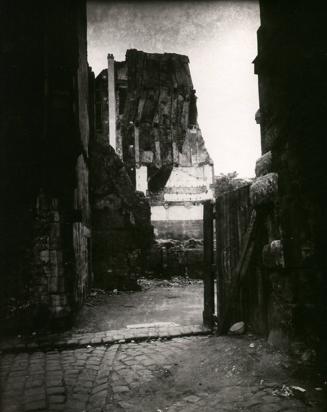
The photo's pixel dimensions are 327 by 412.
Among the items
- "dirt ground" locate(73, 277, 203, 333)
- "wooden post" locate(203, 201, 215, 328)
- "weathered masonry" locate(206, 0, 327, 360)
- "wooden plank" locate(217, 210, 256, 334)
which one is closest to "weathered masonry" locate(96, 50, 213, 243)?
"dirt ground" locate(73, 277, 203, 333)

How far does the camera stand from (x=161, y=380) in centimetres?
416

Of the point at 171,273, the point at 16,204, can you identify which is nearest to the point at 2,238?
the point at 16,204

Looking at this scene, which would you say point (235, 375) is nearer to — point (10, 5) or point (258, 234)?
point (258, 234)

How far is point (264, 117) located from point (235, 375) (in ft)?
9.88

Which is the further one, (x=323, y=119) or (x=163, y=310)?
(x=163, y=310)

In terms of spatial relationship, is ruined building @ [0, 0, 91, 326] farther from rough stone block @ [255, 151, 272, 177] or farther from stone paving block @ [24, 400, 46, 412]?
rough stone block @ [255, 151, 272, 177]

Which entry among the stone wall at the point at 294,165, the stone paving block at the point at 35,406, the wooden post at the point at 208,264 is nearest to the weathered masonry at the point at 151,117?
the wooden post at the point at 208,264

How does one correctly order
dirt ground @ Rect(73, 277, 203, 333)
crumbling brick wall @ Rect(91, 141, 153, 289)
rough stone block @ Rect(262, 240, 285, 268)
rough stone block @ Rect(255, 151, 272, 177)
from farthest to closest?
1. crumbling brick wall @ Rect(91, 141, 153, 289)
2. dirt ground @ Rect(73, 277, 203, 333)
3. rough stone block @ Rect(255, 151, 272, 177)
4. rough stone block @ Rect(262, 240, 285, 268)

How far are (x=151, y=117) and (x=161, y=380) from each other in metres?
30.9

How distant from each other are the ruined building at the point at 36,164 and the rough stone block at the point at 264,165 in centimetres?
400

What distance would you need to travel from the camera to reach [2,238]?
6.80 metres

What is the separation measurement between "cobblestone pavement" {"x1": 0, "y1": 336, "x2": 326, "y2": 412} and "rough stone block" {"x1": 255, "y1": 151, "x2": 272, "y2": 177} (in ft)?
6.88

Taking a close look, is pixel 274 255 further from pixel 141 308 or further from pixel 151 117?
pixel 151 117

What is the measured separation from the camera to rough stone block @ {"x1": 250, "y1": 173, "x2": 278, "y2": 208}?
405 cm
